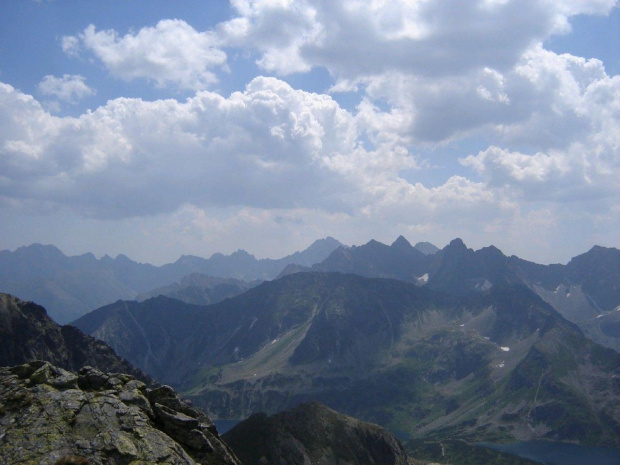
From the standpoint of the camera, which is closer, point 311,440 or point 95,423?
point 95,423

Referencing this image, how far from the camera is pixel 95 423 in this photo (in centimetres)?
3747

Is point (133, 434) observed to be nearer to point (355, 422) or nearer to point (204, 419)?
point (204, 419)

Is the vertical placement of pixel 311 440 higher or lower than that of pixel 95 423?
lower

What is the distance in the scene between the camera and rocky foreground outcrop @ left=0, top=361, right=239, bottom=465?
34438 mm

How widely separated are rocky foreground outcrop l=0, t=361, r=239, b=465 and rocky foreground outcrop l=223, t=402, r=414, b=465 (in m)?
106

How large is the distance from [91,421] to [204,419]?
12.5 metres

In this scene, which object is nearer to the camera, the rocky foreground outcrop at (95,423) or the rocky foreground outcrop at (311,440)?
the rocky foreground outcrop at (95,423)

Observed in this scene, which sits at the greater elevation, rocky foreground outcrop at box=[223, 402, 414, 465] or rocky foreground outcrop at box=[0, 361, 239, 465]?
rocky foreground outcrop at box=[0, 361, 239, 465]

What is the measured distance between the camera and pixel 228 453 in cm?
4303

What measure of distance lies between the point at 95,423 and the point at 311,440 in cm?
13274

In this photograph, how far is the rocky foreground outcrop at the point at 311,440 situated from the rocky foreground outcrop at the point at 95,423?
106446mm

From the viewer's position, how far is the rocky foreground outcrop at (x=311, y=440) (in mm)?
145750

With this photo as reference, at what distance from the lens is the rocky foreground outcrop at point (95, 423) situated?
113ft

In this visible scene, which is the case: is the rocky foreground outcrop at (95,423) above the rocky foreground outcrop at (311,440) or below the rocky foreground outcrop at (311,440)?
above
